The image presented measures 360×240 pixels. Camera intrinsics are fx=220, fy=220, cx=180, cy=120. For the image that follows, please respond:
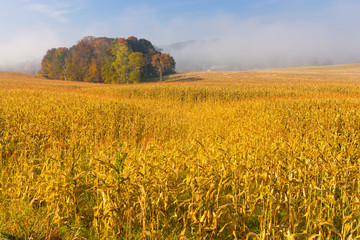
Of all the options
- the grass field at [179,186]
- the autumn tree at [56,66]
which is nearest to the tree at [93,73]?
the autumn tree at [56,66]

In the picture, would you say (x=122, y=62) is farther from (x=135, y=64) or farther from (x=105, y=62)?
(x=105, y=62)

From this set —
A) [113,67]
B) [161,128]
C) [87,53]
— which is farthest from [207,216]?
[87,53]

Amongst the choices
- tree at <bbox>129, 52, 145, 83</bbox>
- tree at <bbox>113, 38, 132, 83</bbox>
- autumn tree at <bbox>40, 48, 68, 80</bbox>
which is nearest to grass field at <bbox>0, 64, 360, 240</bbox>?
tree at <bbox>129, 52, 145, 83</bbox>

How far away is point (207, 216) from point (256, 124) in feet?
21.4

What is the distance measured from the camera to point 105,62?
5275 centimetres

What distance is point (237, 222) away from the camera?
241cm

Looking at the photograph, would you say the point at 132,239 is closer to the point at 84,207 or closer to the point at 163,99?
the point at 84,207

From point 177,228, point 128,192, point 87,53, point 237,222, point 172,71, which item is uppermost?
point 87,53

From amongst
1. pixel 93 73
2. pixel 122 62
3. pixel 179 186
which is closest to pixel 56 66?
pixel 93 73

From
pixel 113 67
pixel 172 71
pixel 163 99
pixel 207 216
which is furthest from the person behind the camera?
pixel 172 71

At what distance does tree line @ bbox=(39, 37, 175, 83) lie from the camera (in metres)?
46.3

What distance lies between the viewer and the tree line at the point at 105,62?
4634cm

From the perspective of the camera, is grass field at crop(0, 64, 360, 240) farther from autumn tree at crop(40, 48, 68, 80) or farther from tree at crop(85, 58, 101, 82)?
autumn tree at crop(40, 48, 68, 80)

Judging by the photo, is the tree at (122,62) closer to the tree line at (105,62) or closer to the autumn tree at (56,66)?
the tree line at (105,62)
